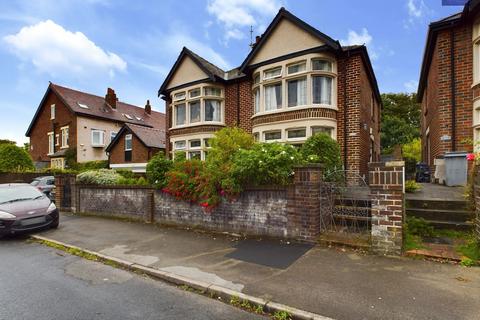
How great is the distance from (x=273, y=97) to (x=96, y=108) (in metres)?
25.8

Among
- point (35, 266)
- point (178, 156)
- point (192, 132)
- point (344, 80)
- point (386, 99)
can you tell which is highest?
point (386, 99)

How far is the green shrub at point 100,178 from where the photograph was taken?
36.7 ft

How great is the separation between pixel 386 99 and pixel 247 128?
32.1 meters

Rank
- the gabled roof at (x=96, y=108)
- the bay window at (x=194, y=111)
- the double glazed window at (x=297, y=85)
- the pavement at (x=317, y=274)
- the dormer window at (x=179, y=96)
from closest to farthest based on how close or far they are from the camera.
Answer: the pavement at (x=317, y=274), the double glazed window at (x=297, y=85), the bay window at (x=194, y=111), the dormer window at (x=179, y=96), the gabled roof at (x=96, y=108)

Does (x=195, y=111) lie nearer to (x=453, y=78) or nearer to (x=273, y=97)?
(x=273, y=97)

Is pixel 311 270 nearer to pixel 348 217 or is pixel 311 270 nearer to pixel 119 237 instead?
pixel 348 217

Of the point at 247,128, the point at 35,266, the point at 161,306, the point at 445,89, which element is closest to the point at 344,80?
the point at 445,89

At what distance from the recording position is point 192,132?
16.2 meters

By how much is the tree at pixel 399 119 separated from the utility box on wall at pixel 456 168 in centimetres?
2689

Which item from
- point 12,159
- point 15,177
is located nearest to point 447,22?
point 15,177

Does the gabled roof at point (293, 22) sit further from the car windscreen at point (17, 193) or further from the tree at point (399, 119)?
the tree at point (399, 119)

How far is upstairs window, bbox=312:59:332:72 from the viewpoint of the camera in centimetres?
1187

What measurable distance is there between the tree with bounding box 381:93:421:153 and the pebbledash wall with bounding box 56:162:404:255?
32.1 meters

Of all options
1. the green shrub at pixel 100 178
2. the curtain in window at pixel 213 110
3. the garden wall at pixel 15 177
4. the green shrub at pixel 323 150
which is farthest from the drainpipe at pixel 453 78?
the garden wall at pixel 15 177
